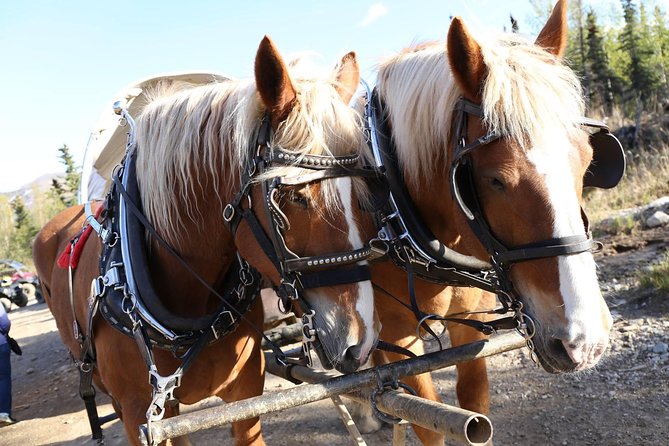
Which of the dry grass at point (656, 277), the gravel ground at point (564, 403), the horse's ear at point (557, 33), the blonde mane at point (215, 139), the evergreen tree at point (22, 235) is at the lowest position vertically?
the evergreen tree at point (22, 235)

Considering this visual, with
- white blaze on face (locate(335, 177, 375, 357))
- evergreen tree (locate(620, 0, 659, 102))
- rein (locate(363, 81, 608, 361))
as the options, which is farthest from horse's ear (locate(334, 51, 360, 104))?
evergreen tree (locate(620, 0, 659, 102))

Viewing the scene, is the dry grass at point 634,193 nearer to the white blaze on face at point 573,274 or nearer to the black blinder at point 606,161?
the black blinder at point 606,161

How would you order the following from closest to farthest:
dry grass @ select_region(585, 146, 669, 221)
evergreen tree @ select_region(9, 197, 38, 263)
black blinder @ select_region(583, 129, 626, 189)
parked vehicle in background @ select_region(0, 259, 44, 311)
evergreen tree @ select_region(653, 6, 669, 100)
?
black blinder @ select_region(583, 129, 626, 189), dry grass @ select_region(585, 146, 669, 221), parked vehicle in background @ select_region(0, 259, 44, 311), evergreen tree @ select_region(653, 6, 669, 100), evergreen tree @ select_region(9, 197, 38, 263)

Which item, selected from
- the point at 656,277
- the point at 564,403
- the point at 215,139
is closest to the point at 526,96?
the point at 215,139

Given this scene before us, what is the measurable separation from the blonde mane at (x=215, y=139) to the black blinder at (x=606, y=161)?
883 mm

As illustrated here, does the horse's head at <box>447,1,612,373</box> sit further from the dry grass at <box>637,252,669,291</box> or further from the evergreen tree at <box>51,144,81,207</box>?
the evergreen tree at <box>51,144,81,207</box>

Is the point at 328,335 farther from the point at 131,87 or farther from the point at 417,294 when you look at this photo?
the point at 131,87

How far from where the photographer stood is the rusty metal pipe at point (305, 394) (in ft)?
4.34

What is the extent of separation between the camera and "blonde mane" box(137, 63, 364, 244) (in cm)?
159

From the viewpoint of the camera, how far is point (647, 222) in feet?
19.9

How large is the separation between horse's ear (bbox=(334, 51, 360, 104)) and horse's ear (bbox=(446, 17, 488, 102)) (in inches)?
18.3

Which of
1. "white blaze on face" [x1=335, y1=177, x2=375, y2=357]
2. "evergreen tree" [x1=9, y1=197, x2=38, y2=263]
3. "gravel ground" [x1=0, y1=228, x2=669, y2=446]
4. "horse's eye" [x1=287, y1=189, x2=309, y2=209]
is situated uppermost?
"horse's eye" [x1=287, y1=189, x2=309, y2=209]

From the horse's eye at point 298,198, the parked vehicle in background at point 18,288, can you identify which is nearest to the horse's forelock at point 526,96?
the horse's eye at point 298,198

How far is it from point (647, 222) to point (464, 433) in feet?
20.1
